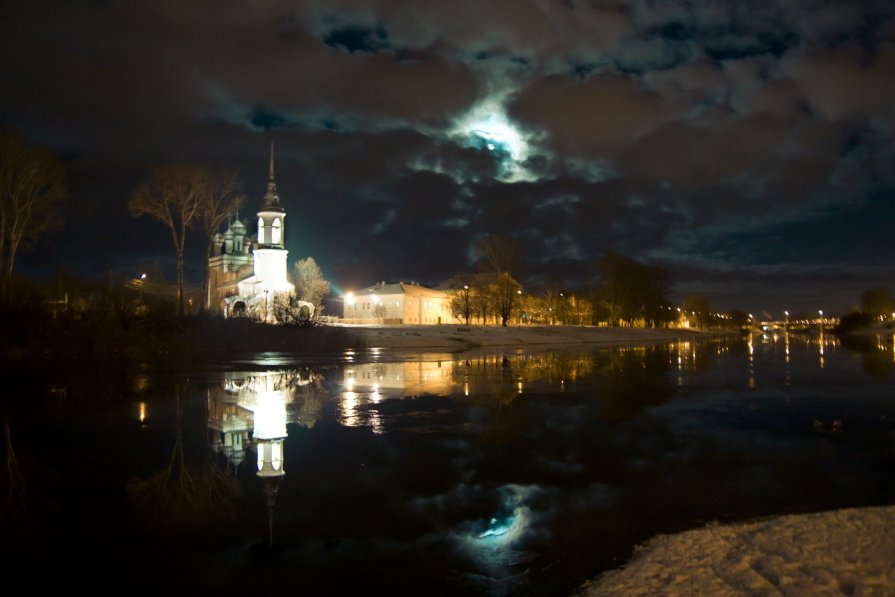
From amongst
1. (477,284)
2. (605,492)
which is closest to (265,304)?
(477,284)

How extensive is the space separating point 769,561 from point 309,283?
11367cm

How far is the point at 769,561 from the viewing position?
5.55m

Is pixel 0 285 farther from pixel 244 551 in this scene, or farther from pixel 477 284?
pixel 477 284

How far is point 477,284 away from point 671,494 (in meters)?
87.8

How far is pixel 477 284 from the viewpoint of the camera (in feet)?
314

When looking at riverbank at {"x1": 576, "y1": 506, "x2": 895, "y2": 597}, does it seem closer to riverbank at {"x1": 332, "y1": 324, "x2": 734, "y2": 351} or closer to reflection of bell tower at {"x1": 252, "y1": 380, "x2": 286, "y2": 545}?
reflection of bell tower at {"x1": 252, "y1": 380, "x2": 286, "y2": 545}

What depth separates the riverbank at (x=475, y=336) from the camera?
52844 millimetres

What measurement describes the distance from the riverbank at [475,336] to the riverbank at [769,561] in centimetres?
4183

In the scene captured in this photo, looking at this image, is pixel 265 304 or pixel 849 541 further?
pixel 265 304

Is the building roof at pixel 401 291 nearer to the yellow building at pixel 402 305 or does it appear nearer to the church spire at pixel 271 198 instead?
the yellow building at pixel 402 305

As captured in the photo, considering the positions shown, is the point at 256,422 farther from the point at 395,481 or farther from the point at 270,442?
the point at 395,481

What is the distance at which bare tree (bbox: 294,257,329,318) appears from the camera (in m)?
110

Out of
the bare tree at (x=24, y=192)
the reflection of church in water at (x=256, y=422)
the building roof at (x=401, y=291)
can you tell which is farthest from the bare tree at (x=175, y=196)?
the building roof at (x=401, y=291)

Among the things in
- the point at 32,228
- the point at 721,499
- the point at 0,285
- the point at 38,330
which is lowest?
the point at 721,499
